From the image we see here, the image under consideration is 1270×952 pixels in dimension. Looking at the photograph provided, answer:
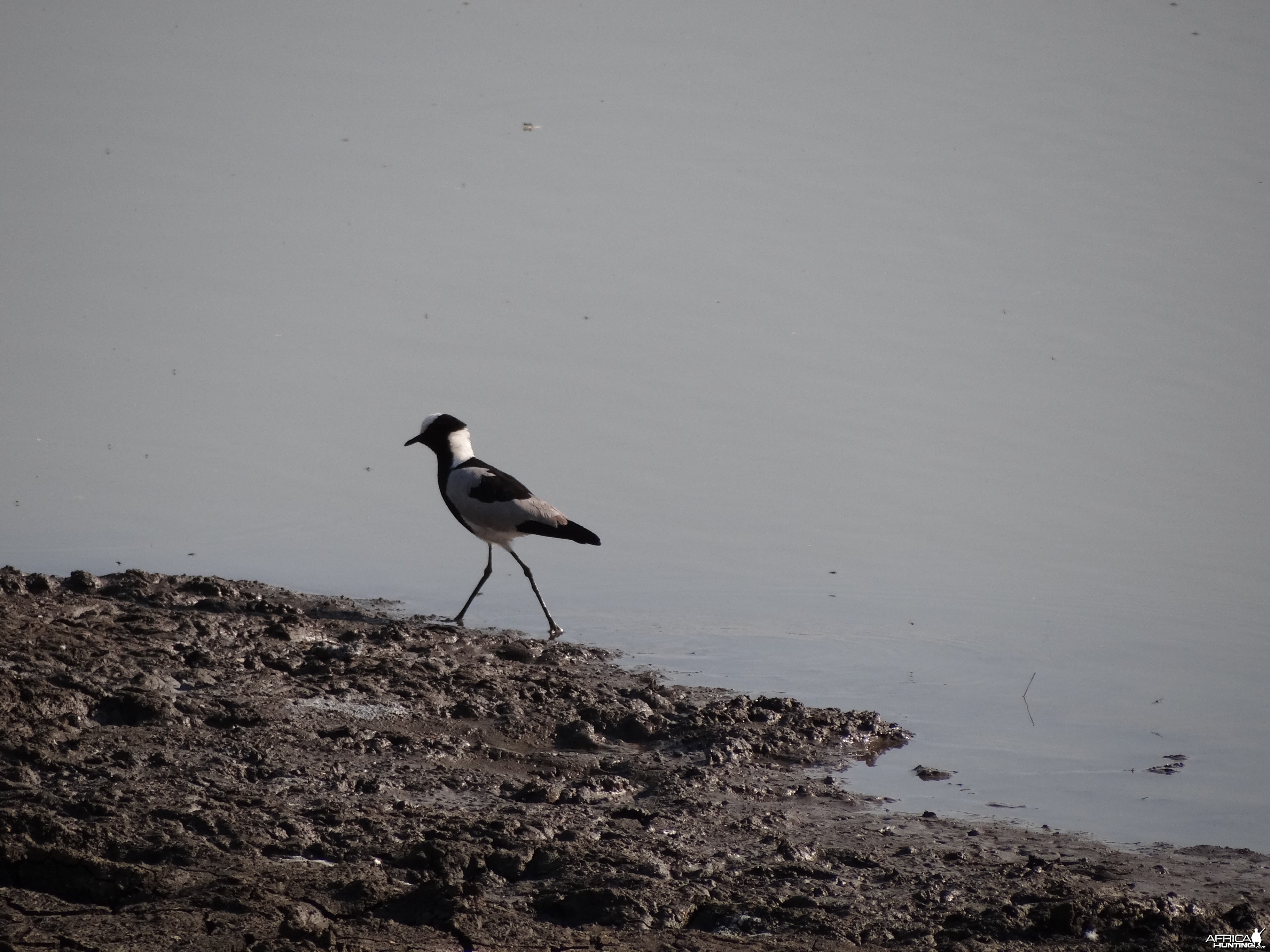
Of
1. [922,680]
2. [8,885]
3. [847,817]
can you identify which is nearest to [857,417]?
[922,680]

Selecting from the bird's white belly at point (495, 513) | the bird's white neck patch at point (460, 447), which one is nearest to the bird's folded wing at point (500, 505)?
the bird's white belly at point (495, 513)

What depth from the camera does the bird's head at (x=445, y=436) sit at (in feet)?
31.8

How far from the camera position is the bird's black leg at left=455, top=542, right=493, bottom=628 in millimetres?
8273

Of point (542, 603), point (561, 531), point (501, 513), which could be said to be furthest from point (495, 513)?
point (542, 603)

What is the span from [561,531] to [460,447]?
1.17 metres

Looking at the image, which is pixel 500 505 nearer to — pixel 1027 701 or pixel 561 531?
pixel 561 531

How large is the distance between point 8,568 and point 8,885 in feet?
12.8

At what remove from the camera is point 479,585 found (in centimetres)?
866

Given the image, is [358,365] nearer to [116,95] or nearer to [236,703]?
[236,703]

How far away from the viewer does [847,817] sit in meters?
5.65

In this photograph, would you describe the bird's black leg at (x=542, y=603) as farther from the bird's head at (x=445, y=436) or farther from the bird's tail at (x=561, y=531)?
the bird's head at (x=445, y=436)

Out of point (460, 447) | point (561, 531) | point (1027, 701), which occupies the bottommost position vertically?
point (1027, 701)

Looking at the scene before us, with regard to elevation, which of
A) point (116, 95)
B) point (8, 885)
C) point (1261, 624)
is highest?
point (116, 95)

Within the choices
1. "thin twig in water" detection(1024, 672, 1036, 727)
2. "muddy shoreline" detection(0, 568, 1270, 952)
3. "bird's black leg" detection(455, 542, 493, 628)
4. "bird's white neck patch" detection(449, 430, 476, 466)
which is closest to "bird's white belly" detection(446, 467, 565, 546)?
"bird's black leg" detection(455, 542, 493, 628)
